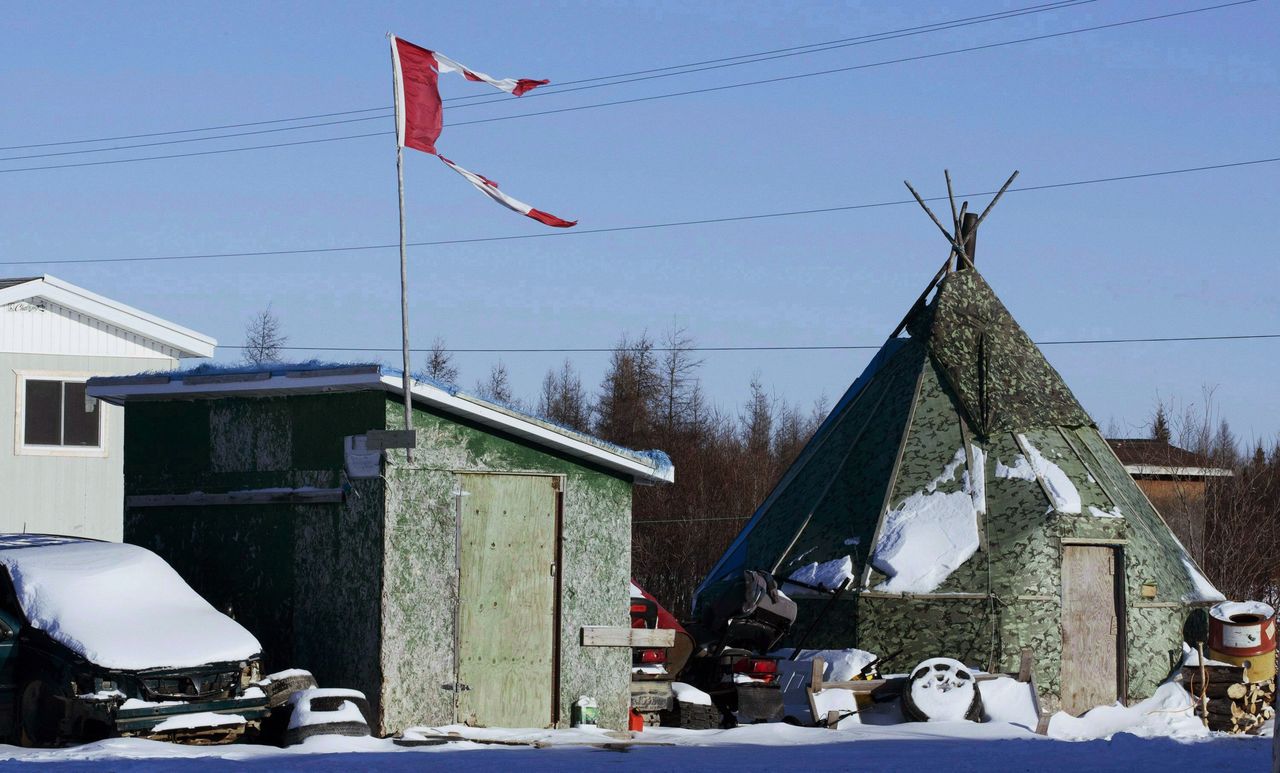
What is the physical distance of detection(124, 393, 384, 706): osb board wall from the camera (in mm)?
14359

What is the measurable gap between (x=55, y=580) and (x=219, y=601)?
2519 millimetres

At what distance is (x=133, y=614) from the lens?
42.9ft

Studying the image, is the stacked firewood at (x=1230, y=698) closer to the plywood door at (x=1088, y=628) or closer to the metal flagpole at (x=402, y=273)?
the plywood door at (x=1088, y=628)

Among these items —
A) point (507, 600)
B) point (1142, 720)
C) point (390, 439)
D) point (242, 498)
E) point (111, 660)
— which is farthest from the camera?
point (1142, 720)

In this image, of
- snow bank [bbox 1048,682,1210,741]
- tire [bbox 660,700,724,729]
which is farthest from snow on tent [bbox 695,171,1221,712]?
tire [bbox 660,700,724,729]

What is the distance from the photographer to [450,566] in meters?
14.7

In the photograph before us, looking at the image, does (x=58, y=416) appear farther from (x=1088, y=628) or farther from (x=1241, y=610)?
(x=1241, y=610)

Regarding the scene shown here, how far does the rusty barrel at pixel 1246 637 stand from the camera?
19062 millimetres

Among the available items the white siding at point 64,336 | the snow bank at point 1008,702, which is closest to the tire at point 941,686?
the snow bank at point 1008,702

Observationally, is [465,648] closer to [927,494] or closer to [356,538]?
[356,538]

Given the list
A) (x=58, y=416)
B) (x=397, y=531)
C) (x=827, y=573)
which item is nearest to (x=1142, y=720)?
(x=827, y=573)

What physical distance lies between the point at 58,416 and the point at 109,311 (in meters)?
1.65

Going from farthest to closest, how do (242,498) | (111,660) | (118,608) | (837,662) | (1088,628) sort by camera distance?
(1088,628), (837,662), (242,498), (118,608), (111,660)

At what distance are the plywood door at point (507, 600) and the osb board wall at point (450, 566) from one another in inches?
5.4
